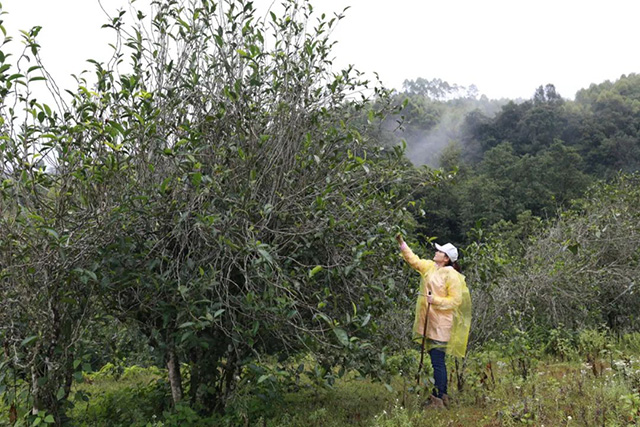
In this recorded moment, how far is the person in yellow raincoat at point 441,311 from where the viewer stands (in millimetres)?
4508

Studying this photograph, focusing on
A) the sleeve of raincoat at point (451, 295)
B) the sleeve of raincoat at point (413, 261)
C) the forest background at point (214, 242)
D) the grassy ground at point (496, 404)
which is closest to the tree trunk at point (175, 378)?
the forest background at point (214, 242)

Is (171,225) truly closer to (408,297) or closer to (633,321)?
(408,297)

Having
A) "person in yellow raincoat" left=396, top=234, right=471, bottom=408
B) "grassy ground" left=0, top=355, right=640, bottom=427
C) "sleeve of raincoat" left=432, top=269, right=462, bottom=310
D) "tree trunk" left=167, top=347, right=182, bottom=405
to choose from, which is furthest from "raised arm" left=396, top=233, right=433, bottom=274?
"tree trunk" left=167, top=347, right=182, bottom=405

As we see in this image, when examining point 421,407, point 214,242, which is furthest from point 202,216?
point 421,407

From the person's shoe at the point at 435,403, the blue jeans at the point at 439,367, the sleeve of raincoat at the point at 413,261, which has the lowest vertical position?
the person's shoe at the point at 435,403

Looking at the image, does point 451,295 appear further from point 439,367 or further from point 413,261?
point 439,367

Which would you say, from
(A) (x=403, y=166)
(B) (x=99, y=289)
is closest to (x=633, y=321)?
(A) (x=403, y=166)

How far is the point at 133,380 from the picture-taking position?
7637mm

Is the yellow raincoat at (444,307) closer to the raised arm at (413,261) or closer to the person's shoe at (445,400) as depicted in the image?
the raised arm at (413,261)

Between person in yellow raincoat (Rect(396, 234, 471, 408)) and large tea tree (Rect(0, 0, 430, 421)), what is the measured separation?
459mm

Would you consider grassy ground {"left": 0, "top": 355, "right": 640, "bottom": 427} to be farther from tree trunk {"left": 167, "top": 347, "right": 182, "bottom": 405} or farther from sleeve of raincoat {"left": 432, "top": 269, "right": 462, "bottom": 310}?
sleeve of raincoat {"left": 432, "top": 269, "right": 462, "bottom": 310}

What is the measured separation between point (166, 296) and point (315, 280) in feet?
3.69

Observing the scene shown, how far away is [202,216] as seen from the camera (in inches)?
124

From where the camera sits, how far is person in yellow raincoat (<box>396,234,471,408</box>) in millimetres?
4508
